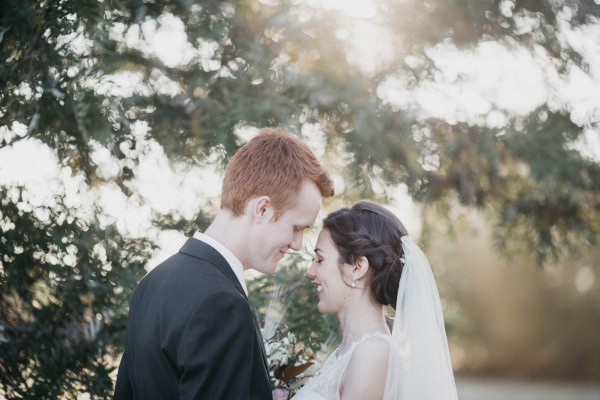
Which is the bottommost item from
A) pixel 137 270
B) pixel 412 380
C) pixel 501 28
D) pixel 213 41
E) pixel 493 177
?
pixel 493 177

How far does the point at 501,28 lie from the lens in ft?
15.4

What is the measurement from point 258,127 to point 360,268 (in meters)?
1.19

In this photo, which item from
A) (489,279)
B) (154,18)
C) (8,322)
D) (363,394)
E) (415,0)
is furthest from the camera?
(489,279)

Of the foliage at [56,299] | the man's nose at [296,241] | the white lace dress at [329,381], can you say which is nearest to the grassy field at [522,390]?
the foliage at [56,299]

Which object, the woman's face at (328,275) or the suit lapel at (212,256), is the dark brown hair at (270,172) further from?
the woman's face at (328,275)

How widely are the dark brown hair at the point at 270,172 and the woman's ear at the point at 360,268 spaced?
0.64m

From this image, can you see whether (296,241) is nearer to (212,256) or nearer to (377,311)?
(212,256)

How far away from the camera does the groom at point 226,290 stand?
6.39 feet

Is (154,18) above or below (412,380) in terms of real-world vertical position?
above

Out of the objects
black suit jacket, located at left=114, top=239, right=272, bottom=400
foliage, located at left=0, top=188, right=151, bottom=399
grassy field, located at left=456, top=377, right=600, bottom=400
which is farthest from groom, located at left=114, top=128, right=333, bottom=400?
grassy field, located at left=456, top=377, right=600, bottom=400

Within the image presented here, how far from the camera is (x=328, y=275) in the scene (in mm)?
3043

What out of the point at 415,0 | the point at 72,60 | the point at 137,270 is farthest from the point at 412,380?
the point at 415,0

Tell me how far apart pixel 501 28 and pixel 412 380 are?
280 cm

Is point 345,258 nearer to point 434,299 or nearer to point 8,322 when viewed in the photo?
point 434,299
